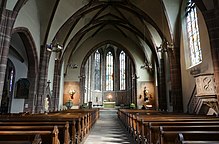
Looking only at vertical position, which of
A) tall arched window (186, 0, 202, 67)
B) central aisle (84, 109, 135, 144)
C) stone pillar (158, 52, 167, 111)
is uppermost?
tall arched window (186, 0, 202, 67)

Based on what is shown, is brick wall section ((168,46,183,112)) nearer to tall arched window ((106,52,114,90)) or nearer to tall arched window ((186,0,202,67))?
tall arched window ((186,0,202,67))

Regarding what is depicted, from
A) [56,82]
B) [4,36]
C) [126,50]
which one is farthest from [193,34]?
[56,82]

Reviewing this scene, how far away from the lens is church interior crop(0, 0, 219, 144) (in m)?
4.98

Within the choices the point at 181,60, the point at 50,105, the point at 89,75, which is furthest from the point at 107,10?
the point at 89,75

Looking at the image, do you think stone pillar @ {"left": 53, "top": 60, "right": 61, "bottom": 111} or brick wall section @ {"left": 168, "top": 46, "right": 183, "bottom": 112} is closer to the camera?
brick wall section @ {"left": 168, "top": 46, "right": 183, "bottom": 112}

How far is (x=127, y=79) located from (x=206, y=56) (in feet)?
66.2

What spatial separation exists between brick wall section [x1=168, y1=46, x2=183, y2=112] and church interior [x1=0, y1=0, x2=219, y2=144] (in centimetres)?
6

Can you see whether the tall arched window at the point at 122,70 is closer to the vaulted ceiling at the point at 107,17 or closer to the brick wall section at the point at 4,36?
the vaulted ceiling at the point at 107,17

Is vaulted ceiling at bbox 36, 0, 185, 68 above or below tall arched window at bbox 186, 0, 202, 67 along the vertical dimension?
above

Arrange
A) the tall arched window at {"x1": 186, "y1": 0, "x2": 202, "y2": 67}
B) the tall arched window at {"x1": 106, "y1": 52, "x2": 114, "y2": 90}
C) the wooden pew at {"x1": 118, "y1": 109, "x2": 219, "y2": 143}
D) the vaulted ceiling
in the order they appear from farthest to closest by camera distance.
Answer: the tall arched window at {"x1": 106, "y1": 52, "x2": 114, "y2": 90}, the vaulted ceiling, the tall arched window at {"x1": 186, "y1": 0, "x2": 202, "y2": 67}, the wooden pew at {"x1": 118, "y1": 109, "x2": 219, "y2": 143}

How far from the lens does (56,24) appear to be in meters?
13.6

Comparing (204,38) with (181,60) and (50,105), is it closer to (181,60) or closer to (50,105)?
(181,60)

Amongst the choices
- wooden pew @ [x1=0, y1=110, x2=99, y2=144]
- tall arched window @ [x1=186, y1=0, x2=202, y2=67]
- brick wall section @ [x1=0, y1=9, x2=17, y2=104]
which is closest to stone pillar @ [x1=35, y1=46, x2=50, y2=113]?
brick wall section @ [x1=0, y1=9, x2=17, y2=104]

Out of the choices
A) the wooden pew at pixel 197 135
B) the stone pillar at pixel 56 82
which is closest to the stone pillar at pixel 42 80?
the stone pillar at pixel 56 82
